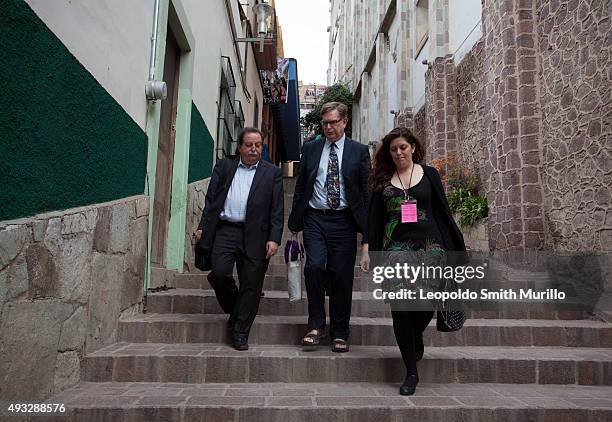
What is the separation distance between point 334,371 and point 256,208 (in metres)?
1.37

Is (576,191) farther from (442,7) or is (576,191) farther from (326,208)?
(442,7)

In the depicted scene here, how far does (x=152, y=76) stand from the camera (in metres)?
4.35

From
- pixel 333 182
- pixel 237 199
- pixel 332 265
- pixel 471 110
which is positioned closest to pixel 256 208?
pixel 237 199

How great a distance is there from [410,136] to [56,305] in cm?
252

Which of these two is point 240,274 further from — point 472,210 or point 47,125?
point 472,210

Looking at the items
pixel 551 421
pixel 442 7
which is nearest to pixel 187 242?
pixel 551 421

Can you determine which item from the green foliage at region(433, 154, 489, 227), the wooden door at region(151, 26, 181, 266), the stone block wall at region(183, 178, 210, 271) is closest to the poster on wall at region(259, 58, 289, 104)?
the green foliage at region(433, 154, 489, 227)

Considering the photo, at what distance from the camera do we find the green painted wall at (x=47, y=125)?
7.48ft

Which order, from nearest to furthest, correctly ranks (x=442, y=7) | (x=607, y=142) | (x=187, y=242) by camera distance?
(x=607, y=142) < (x=187, y=242) < (x=442, y=7)

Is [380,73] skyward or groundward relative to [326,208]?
skyward

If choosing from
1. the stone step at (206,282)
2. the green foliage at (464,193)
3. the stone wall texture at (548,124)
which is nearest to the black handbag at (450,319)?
the stone step at (206,282)

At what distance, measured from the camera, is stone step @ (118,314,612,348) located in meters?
3.72

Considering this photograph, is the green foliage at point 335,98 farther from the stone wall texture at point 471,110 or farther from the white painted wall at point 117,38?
the white painted wall at point 117,38

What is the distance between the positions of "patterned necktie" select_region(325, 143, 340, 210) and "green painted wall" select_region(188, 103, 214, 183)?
2.95 m
